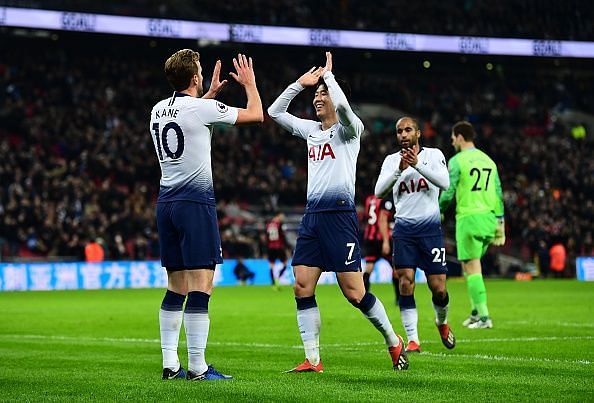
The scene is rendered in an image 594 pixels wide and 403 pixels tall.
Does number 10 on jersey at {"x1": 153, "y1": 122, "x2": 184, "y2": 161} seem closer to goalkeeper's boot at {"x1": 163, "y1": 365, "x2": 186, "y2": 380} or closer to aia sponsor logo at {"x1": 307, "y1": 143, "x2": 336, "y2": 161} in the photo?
aia sponsor logo at {"x1": 307, "y1": 143, "x2": 336, "y2": 161}

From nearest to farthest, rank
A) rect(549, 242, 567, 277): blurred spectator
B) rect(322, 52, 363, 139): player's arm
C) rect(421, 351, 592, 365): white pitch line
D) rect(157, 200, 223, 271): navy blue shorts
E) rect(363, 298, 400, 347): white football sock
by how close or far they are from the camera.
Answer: rect(157, 200, 223, 271): navy blue shorts → rect(322, 52, 363, 139): player's arm → rect(363, 298, 400, 347): white football sock → rect(421, 351, 592, 365): white pitch line → rect(549, 242, 567, 277): blurred spectator

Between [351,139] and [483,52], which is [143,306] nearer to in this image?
[351,139]

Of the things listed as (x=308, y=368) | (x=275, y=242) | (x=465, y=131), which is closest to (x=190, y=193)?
(x=308, y=368)

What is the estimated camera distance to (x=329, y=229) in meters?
8.93

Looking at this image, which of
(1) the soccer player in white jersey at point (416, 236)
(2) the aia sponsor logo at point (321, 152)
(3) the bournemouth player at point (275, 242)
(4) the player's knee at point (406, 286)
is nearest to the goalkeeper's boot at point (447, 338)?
(1) the soccer player in white jersey at point (416, 236)

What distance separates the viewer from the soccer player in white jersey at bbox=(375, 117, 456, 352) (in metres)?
10.8

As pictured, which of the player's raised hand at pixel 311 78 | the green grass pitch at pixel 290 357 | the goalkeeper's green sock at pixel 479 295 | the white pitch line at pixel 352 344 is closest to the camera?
the green grass pitch at pixel 290 357

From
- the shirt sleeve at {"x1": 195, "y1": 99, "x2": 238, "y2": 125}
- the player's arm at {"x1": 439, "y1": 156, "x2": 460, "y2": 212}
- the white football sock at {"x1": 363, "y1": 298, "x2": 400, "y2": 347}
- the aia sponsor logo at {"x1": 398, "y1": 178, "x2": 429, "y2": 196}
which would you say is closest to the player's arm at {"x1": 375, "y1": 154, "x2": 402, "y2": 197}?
the aia sponsor logo at {"x1": 398, "y1": 178, "x2": 429, "y2": 196}

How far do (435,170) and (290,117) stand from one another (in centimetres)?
185

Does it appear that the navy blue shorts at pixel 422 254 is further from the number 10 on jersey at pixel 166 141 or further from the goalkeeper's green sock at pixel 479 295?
the number 10 on jersey at pixel 166 141

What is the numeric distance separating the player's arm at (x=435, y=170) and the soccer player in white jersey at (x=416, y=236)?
0.03 ft

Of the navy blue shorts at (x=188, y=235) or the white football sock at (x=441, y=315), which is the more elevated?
the navy blue shorts at (x=188, y=235)

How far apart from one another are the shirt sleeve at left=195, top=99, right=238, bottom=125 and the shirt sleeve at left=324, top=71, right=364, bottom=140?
95 cm

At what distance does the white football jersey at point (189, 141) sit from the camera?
320 inches
